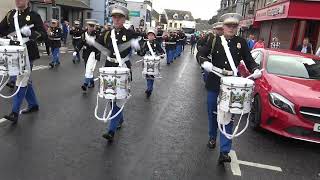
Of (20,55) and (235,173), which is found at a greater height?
(20,55)

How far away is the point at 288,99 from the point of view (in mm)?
6746

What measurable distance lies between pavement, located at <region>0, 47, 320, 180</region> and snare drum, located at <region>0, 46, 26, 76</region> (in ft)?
3.04

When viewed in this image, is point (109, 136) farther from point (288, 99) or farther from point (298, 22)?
point (298, 22)

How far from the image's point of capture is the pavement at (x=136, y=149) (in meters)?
5.08

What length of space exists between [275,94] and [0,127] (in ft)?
15.0

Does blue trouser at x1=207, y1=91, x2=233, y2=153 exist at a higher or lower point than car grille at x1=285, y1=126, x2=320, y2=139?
higher

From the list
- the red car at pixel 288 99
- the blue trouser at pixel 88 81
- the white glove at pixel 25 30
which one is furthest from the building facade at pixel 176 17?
the white glove at pixel 25 30

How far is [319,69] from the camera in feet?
27.6

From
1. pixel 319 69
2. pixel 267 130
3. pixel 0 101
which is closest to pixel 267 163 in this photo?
pixel 267 130

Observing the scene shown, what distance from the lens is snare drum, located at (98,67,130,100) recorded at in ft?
19.0

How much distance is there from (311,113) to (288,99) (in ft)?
1.38

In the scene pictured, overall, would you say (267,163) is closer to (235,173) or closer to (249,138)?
(235,173)

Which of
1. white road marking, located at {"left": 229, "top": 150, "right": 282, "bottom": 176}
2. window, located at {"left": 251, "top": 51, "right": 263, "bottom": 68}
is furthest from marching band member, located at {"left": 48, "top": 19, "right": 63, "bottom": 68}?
white road marking, located at {"left": 229, "top": 150, "right": 282, "bottom": 176}

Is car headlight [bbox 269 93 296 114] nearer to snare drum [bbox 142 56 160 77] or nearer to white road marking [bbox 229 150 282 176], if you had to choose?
white road marking [bbox 229 150 282 176]
